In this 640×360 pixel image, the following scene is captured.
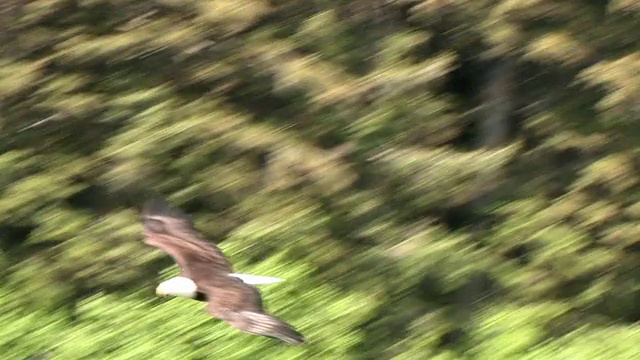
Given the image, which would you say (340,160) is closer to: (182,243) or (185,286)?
(182,243)

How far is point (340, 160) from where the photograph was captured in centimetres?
404

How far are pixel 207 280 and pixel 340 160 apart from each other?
1.33 meters

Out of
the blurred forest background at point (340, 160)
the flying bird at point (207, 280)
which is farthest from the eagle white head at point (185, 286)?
the blurred forest background at point (340, 160)

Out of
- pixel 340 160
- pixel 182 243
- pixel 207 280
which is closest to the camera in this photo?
pixel 207 280

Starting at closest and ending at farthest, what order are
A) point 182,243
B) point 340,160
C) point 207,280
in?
1. point 207,280
2. point 182,243
3. point 340,160

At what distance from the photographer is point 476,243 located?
13.8 ft

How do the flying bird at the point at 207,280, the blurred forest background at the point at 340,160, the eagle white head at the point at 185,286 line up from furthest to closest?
the blurred forest background at the point at 340,160, the eagle white head at the point at 185,286, the flying bird at the point at 207,280

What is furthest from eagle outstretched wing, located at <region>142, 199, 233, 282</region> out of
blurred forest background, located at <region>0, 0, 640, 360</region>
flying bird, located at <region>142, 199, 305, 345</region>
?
blurred forest background, located at <region>0, 0, 640, 360</region>

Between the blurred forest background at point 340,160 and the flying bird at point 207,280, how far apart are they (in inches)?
31.5

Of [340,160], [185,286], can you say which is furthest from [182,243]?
[340,160]

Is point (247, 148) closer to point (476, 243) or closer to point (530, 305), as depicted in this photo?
point (476, 243)

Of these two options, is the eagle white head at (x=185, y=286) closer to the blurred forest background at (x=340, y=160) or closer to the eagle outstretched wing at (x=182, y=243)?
the eagle outstretched wing at (x=182, y=243)

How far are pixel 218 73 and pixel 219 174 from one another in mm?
471

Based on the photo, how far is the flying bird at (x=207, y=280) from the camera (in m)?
2.46
